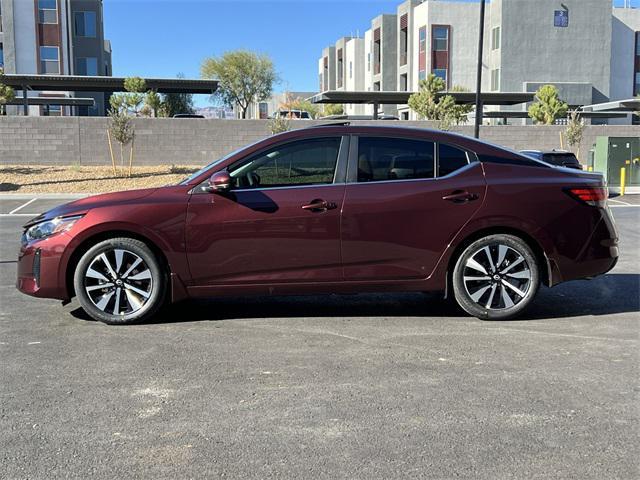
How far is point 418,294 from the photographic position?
6949mm

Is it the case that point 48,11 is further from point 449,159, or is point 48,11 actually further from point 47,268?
point 449,159

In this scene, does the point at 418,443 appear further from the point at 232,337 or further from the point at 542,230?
the point at 542,230

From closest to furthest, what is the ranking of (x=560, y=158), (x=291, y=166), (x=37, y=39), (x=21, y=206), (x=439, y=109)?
1. (x=291, y=166)
2. (x=560, y=158)
3. (x=21, y=206)
4. (x=439, y=109)
5. (x=37, y=39)

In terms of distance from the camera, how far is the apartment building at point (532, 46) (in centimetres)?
4850

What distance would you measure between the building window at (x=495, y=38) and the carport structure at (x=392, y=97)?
9431 millimetres

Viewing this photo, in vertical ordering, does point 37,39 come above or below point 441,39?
below

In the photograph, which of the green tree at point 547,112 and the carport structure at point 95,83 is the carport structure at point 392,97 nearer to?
the green tree at point 547,112

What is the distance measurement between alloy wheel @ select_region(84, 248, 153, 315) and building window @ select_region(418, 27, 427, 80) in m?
51.0

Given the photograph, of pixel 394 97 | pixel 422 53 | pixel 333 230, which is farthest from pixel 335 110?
pixel 333 230

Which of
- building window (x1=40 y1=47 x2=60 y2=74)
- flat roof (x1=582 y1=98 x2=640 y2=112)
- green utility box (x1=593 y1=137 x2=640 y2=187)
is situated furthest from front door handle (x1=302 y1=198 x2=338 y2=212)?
building window (x1=40 y1=47 x2=60 y2=74)

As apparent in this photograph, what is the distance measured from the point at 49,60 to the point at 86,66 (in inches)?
160

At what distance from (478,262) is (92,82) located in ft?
105

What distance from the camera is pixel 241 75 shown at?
6234 cm

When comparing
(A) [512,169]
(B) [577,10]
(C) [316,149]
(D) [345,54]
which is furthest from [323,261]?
(D) [345,54]
